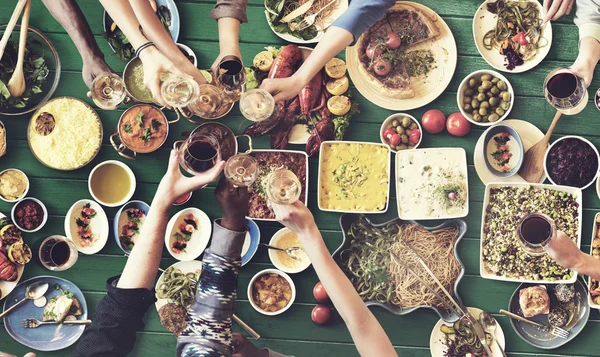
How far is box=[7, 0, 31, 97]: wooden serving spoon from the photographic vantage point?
3.03 meters

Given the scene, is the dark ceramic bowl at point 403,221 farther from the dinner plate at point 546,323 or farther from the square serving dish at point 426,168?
the dinner plate at point 546,323

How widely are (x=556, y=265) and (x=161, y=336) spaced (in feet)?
7.85

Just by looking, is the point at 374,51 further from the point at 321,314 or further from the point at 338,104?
the point at 321,314

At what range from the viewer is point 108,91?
3012mm

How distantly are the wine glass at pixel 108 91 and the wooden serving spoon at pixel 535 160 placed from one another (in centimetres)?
239

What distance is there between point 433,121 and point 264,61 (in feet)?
3.48

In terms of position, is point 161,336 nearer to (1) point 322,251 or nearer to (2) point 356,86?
(1) point 322,251

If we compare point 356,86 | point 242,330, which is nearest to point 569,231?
point 356,86

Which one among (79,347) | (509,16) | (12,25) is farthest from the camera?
(509,16)

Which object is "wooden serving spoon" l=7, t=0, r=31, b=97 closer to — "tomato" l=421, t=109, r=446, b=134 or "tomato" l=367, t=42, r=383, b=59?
"tomato" l=367, t=42, r=383, b=59

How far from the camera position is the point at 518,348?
3.25 m

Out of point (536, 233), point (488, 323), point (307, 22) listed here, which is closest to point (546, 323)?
point (488, 323)

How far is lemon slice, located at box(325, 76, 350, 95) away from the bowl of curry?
3.20 ft

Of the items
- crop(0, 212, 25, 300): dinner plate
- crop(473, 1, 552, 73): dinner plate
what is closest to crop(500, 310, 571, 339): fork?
crop(473, 1, 552, 73): dinner plate
